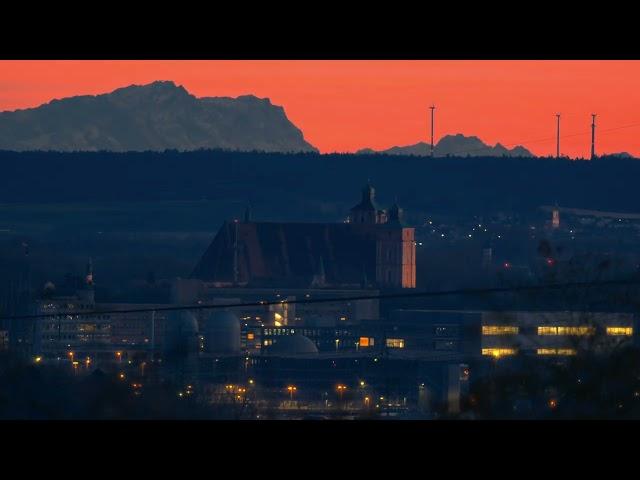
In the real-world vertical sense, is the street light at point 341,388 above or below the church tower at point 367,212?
below

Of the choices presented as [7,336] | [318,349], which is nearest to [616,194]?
[318,349]

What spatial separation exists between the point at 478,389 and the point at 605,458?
6798 millimetres

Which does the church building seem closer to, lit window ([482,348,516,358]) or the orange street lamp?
the orange street lamp

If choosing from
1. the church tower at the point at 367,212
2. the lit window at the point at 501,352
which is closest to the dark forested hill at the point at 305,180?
the church tower at the point at 367,212

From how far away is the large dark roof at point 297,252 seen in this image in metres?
83.2

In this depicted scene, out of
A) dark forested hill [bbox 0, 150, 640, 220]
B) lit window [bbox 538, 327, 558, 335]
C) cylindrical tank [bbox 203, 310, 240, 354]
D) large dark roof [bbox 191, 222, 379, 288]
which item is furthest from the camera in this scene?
dark forested hill [bbox 0, 150, 640, 220]

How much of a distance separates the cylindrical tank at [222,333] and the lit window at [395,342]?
5.27m

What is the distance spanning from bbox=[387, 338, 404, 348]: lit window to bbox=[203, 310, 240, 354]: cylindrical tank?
17.3 ft

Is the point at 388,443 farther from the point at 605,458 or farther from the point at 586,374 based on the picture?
the point at 586,374

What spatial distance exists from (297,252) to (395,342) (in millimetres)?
26017

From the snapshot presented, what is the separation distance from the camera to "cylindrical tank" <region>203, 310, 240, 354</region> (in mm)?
54406

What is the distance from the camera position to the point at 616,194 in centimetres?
9212

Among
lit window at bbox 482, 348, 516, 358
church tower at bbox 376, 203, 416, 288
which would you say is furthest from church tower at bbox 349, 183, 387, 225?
lit window at bbox 482, 348, 516, 358

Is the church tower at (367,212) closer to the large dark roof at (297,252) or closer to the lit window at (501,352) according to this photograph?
the large dark roof at (297,252)
